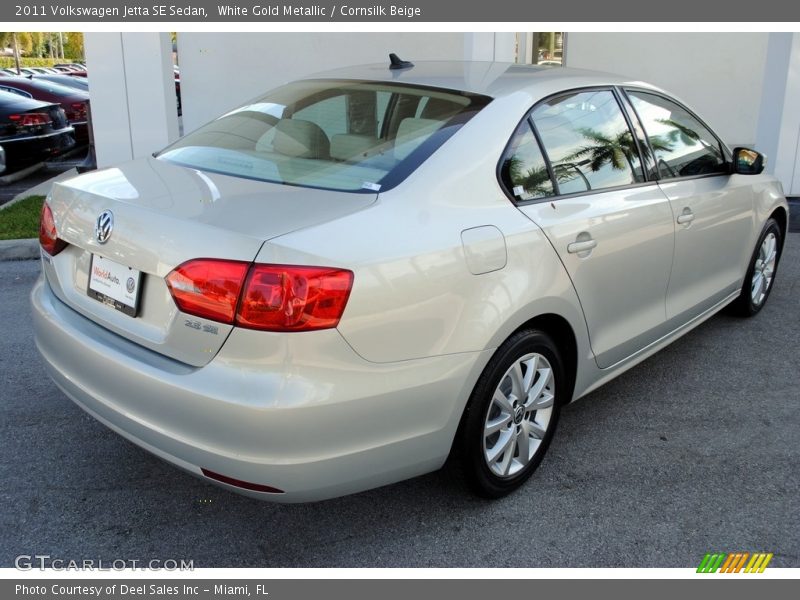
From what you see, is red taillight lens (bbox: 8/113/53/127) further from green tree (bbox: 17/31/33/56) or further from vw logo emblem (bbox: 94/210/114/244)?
green tree (bbox: 17/31/33/56)

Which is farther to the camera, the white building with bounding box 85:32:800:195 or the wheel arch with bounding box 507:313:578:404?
the white building with bounding box 85:32:800:195

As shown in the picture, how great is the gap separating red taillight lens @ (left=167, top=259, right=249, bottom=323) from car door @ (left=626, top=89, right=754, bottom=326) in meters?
2.33

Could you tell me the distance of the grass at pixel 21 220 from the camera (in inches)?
266

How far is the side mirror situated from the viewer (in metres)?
4.37

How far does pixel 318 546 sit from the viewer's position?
281 cm

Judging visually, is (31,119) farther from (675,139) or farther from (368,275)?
(368,275)

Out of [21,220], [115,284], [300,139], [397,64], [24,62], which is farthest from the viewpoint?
[24,62]

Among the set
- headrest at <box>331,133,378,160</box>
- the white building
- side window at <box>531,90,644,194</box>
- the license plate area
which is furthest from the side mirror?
the white building

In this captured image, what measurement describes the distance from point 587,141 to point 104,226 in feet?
6.66

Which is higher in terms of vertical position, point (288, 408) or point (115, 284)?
point (115, 284)

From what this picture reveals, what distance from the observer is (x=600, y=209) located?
3.28 metres

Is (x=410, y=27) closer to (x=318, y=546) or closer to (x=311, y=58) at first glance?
(x=311, y=58)

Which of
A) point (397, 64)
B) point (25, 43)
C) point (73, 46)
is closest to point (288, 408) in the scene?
point (397, 64)

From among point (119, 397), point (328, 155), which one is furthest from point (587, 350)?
point (119, 397)
